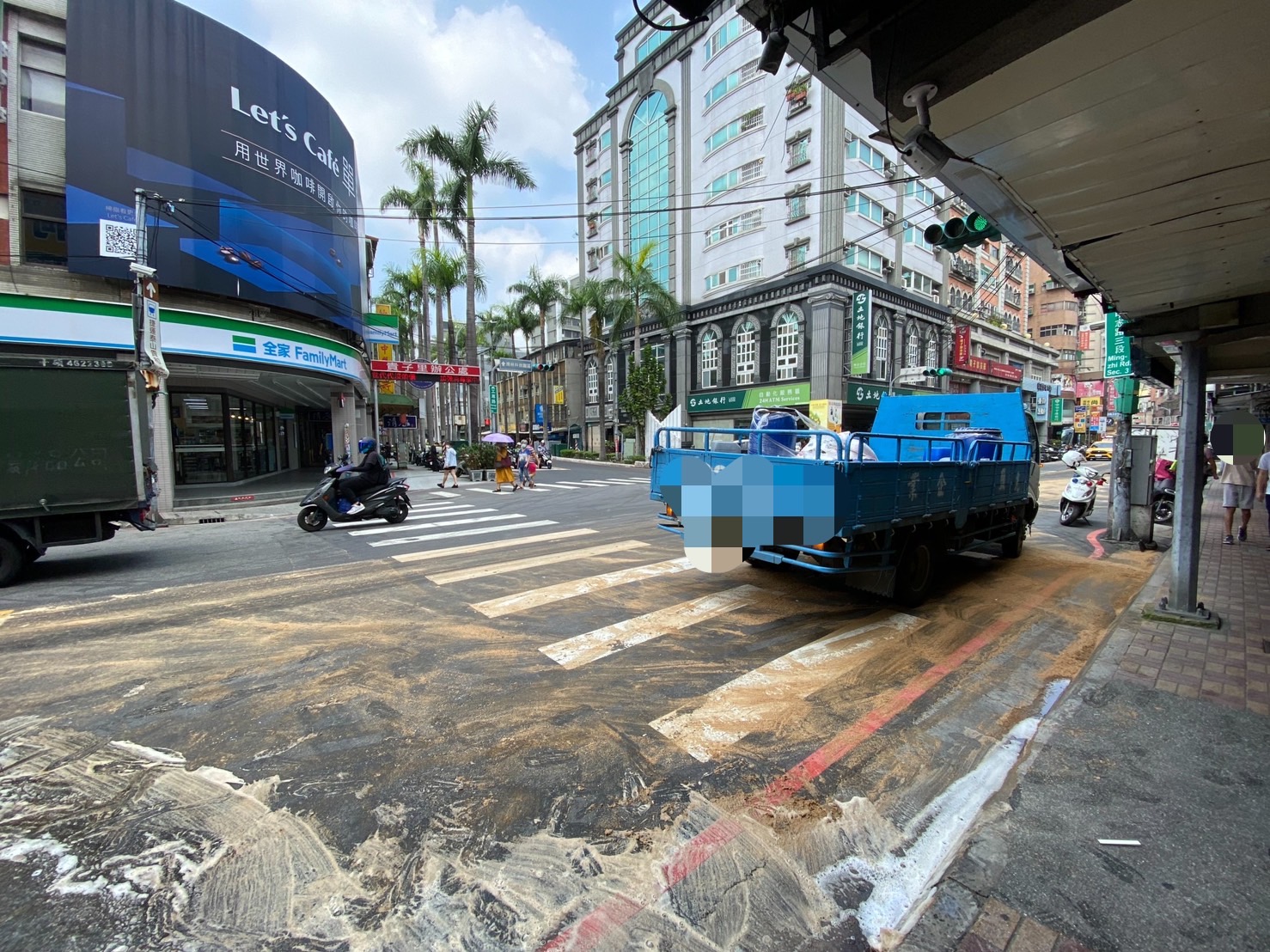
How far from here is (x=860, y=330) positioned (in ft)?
98.8

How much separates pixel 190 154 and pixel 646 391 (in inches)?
973

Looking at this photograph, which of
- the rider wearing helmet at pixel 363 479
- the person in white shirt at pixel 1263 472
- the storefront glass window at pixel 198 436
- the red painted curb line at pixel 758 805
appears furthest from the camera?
the storefront glass window at pixel 198 436

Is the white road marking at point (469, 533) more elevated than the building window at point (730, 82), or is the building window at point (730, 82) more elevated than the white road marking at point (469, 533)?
the building window at point (730, 82)

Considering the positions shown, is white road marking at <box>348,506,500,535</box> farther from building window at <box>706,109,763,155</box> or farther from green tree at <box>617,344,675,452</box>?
building window at <box>706,109,763,155</box>

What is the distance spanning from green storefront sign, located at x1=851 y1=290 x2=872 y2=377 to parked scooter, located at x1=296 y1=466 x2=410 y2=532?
25980 millimetres

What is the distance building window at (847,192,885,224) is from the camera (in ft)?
96.4

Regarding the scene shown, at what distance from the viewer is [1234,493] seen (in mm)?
9078

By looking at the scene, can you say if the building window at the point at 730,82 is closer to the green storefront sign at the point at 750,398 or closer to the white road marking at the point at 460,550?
the green storefront sign at the point at 750,398

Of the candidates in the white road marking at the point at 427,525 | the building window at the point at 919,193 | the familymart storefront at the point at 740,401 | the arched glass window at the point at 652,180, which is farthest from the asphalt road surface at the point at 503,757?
the arched glass window at the point at 652,180

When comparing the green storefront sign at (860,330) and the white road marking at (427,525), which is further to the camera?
the green storefront sign at (860,330)

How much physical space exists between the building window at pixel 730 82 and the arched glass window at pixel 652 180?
4.74m

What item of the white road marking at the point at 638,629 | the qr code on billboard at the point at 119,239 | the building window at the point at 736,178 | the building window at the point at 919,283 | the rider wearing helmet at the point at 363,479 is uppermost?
the building window at the point at 736,178

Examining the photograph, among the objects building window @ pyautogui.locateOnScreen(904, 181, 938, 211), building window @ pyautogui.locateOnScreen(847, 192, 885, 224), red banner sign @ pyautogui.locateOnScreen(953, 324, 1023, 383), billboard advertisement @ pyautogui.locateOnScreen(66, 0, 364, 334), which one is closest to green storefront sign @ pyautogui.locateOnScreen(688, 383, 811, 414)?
building window @ pyautogui.locateOnScreen(847, 192, 885, 224)

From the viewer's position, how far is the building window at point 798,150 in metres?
29.1
